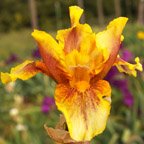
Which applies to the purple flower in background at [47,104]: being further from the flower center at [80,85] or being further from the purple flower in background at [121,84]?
the flower center at [80,85]

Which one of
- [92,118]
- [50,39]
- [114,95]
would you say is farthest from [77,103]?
[114,95]

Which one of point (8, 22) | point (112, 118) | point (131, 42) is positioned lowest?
point (8, 22)

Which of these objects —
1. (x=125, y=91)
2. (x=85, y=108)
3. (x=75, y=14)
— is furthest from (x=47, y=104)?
(x=85, y=108)

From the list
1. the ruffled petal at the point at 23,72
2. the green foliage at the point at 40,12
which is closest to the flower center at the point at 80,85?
the ruffled petal at the point at 23,72

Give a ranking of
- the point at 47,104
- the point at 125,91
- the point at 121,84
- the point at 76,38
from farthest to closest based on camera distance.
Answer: the point at 121,84, the point at 125,91, the point at 47,104, the point at 76,38

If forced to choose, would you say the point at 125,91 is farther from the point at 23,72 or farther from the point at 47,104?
the point at 23,72

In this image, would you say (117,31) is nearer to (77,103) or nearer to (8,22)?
(77,103)

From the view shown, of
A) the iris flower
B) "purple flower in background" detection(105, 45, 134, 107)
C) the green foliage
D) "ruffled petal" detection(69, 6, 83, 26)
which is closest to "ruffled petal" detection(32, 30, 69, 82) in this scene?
the iris flower
